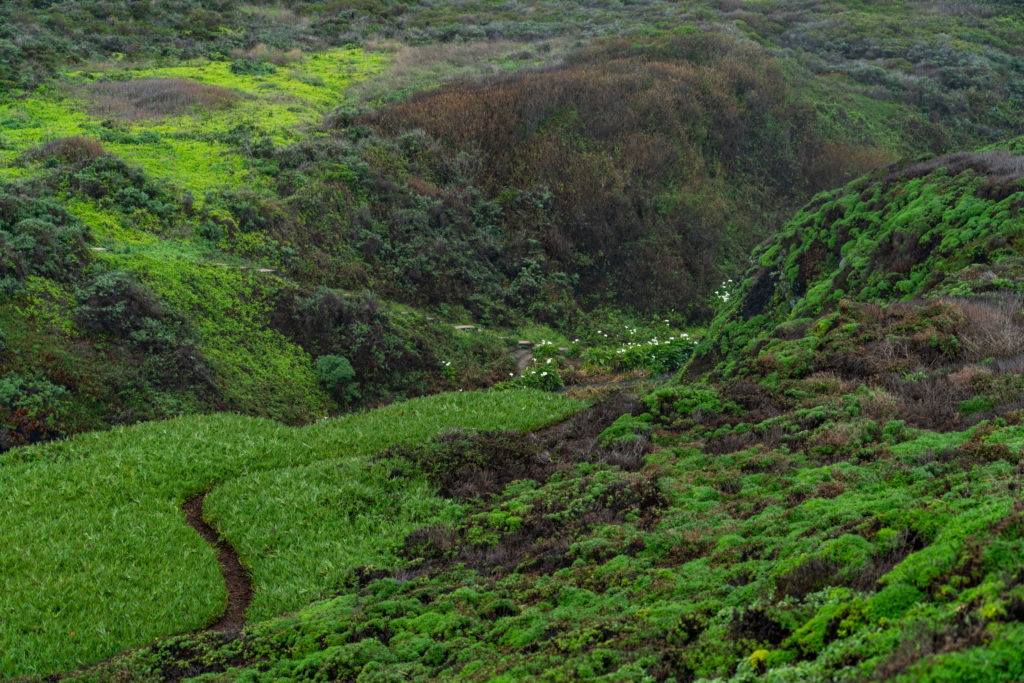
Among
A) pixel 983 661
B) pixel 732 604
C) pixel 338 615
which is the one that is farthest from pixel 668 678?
pixel 338 615

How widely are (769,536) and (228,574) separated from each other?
24.7 ft

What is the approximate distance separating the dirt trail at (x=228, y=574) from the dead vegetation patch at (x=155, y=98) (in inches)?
943

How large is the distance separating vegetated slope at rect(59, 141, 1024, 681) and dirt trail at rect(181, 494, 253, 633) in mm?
Result: 1026

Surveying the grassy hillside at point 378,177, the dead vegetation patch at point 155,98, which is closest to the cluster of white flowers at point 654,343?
the grassy hillside at point 378,177

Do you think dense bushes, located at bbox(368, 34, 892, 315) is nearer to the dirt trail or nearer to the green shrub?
the green shrub

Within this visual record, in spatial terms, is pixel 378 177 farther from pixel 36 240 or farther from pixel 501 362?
pixel 36 240

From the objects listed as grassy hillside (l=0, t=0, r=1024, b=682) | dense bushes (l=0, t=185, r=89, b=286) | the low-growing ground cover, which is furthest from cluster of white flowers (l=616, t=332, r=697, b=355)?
dense bushes (l=0, t=185, r=89, b=286)

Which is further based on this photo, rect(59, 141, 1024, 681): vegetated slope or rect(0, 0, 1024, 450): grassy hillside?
rect(0, 0, 1024, 450): grassy hillside

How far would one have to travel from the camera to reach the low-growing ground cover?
905 centimetres

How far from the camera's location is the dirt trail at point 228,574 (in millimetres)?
9578

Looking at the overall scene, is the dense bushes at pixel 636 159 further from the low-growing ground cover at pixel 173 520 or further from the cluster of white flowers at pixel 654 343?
the low-growing ground cover at pixel 173 520

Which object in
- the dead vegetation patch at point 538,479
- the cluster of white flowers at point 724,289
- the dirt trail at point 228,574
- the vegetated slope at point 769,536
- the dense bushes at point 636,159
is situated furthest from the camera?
the dense bushes at point 636,159

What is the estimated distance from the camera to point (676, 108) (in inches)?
1483

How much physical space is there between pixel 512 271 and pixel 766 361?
15.6 metres
